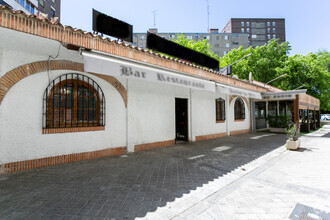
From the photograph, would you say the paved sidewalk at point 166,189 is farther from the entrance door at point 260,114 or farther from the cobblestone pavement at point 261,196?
the entrance door at point 260,114

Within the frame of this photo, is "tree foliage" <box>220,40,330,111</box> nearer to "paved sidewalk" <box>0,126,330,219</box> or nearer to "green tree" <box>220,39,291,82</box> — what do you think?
"green tree" <box>220,39,291,82</box>

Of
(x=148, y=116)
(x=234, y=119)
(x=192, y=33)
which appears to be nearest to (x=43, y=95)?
(x=148, y=116)

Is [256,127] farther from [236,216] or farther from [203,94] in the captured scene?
[236,216]

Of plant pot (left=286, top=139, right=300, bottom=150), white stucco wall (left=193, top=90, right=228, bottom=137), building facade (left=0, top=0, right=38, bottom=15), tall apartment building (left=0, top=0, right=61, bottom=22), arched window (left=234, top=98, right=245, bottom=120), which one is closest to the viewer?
plant pot (left=286, top=139, right=300, bottom=150)

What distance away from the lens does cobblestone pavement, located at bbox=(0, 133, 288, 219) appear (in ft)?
8.34

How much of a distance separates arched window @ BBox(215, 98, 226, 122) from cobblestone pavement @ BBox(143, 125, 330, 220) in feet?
20.4

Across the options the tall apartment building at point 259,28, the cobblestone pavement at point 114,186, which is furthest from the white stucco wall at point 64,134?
the tall apartment building at point 259,28

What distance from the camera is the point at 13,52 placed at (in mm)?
4203

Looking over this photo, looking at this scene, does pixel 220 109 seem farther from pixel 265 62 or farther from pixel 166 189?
pixel 265 62

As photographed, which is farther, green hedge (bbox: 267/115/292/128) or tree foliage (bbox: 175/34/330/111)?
tree foliage (bbox: 175/34/330/111)

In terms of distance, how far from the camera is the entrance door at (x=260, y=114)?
566 inches

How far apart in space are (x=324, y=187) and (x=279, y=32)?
83.8 meters

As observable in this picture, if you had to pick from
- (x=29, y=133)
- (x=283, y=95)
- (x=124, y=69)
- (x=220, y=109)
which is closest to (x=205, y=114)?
(x=220, y=109)

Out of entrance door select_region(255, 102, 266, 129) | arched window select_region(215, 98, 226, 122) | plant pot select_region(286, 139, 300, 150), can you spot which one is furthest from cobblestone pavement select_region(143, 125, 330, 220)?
entrance door select_region(255, 102, 266, 129)
